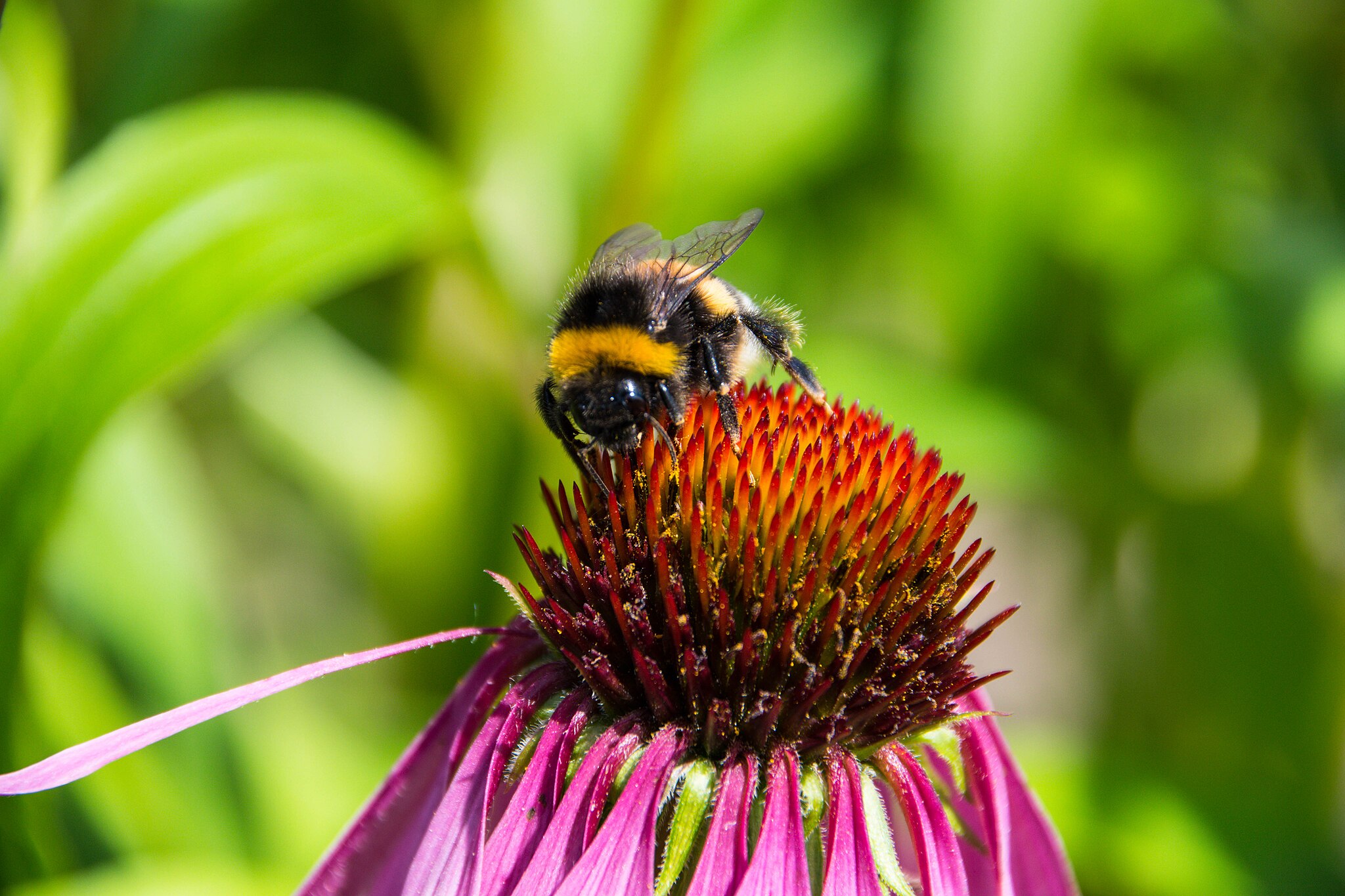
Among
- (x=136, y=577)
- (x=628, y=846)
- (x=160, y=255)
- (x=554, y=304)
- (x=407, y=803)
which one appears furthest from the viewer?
(x=554, y=304)

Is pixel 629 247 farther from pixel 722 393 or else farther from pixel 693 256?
pixel 722 393

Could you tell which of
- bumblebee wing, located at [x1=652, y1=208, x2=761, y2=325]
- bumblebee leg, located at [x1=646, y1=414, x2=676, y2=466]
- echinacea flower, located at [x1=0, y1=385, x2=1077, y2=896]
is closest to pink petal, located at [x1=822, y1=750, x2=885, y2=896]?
echinacea flower, located at [x1=0, y1=385, x2=1077, y2=896]

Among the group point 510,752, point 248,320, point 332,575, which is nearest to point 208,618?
point 248,320

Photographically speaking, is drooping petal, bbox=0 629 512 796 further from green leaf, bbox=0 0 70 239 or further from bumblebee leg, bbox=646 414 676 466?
green leaf, bbox=0 0 70 239

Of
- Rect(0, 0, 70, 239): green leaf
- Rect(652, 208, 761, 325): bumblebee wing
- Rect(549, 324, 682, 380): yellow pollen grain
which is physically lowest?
Rect(549, 324, 682, 380): yellow pollen grain

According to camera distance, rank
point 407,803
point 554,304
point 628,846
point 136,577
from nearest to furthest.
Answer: point 628,846
point 407,803
point 136,577
point 554,304

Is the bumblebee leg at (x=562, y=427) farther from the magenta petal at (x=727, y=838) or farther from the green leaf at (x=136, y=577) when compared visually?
the green leaf at (x=136, y=577)

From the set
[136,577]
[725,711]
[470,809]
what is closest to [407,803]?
[470,809]
